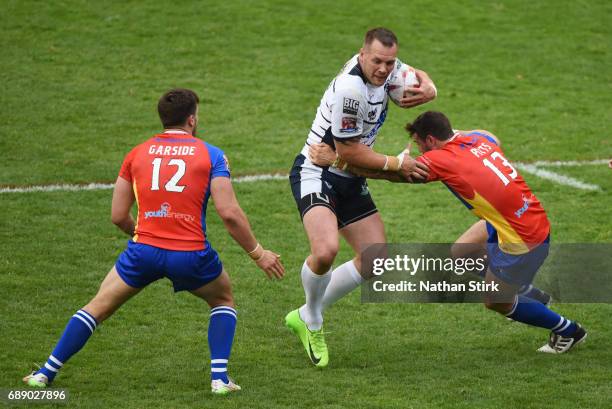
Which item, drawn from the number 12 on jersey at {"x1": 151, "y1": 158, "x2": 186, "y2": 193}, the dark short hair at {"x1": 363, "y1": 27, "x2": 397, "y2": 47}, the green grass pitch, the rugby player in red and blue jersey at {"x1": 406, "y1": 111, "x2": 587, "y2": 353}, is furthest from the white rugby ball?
the number 12 on jersey at {"x1": 151, "y1": 158, "x2": 186, "y2": 193}

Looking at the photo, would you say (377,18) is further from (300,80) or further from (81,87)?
(81,87)

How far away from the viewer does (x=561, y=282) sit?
34.7 feet

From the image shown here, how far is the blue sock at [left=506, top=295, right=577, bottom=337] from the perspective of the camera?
855cm

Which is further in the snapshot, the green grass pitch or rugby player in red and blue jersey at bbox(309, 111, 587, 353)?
rugby player in red and blue jersey at bbox(309, 111, 587, 353)

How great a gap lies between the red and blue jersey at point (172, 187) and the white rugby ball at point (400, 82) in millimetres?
2058

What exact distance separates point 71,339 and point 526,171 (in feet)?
27.8

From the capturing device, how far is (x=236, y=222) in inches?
289

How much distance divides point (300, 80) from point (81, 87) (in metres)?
3.74

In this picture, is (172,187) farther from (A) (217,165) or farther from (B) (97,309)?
(B) (97,309)

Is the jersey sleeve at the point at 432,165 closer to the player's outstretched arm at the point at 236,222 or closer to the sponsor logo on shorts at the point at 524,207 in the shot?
the sponsor logo on shorts at the point at 524,207

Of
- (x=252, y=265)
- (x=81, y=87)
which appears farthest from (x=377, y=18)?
(x=252, y=265)

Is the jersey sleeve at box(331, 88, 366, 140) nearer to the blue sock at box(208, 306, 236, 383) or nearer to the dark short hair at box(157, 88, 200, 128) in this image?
the dark short hair at box(157, 88, 200, 128)

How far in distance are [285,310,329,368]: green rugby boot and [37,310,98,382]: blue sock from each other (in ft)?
6.32

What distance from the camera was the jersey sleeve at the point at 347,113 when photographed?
833 centimetres
